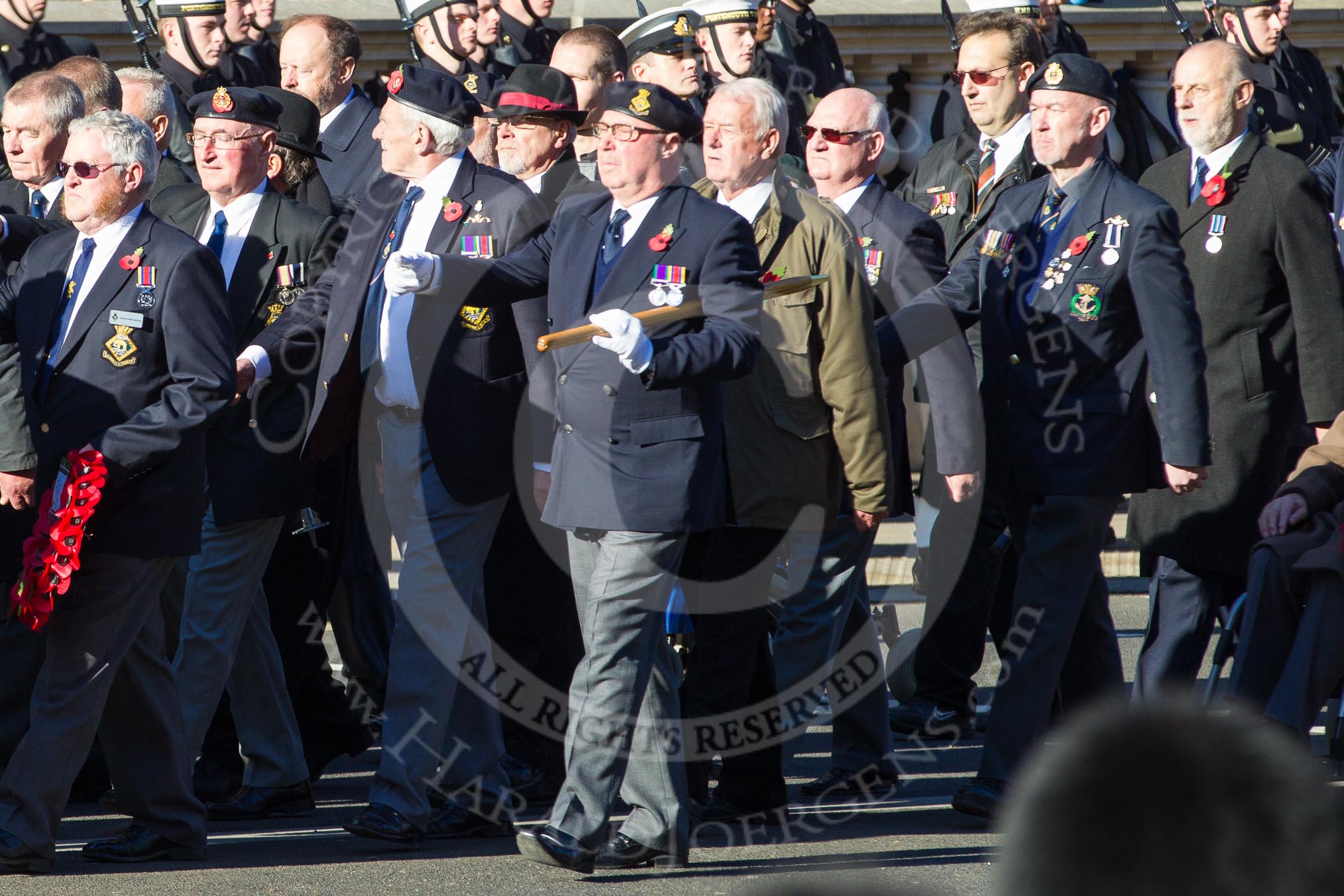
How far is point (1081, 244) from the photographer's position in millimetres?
5469

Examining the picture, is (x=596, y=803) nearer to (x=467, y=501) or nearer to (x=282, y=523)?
(x=467, y=501)

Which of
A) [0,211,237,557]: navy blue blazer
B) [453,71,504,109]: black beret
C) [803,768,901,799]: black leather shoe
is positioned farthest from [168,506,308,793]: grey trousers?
[453,71,504,109]: black beret

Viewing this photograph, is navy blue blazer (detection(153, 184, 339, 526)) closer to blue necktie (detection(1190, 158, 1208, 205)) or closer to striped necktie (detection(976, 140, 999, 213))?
striped necktie (detection(976, 140, 999, 213))

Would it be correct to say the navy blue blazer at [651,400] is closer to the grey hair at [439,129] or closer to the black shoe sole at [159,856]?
the grey hair at [439,129]

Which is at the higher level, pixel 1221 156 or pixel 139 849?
pixel 1221 156

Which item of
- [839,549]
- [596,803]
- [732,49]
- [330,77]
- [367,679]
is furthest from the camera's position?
[732,49]

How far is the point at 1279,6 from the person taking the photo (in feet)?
31.8

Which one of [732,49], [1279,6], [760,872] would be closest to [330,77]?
[732,49]

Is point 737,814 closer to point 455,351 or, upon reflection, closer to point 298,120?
point 455,351

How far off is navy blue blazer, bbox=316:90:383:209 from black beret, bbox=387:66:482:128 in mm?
1412

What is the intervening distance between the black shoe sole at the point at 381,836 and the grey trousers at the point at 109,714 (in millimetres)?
385

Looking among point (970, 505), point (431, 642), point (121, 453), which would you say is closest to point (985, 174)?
point (970, 505)

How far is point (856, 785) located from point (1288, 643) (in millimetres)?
1351

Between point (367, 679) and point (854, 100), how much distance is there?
2417mm
